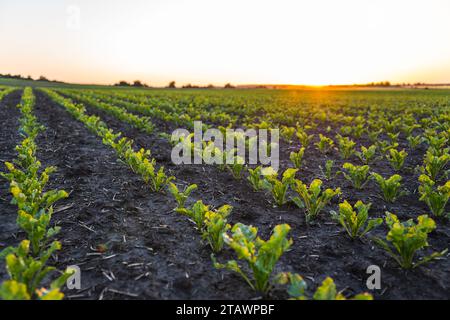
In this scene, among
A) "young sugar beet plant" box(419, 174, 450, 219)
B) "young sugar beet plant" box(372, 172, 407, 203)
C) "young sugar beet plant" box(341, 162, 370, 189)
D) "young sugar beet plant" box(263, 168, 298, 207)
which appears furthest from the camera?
"young sugar beet plant" box(341, 162, 370, 189)

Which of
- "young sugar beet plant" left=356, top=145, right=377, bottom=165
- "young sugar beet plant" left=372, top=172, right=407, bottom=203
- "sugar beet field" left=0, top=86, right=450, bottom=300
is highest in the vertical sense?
"young sugar beet plant" left=356, top=145, right=377, bottom=165

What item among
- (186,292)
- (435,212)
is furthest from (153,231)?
(435,212)

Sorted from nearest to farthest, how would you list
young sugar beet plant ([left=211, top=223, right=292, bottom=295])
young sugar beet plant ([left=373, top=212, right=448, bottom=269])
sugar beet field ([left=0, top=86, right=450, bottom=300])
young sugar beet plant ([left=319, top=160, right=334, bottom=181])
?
1. young sugar beet plant ([left=211, top=223, right=292, bottom=295])
2. sugar beet field ([left=0, top=86, right=450, bottom=300])
3. young sugar beet plant ([left=373, top=212, right=448, bottom=269])
4. young sugar beet plant ([left=319, top=160, right=334, bottom=181])

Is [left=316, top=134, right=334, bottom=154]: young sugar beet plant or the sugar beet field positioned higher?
[left=316, top=134, right=334, bottom=154]: young sugar beet plant

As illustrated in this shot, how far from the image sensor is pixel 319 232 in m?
3.97

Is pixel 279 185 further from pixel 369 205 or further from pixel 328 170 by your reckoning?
pixel 328 170

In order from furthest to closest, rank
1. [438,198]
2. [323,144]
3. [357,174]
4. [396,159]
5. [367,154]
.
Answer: [323,144]
[367,154]
[396,159]
[357,174]
[438,198]

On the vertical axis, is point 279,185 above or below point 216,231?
above

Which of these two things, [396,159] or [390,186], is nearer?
[390,186]

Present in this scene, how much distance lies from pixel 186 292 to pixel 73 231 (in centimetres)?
180

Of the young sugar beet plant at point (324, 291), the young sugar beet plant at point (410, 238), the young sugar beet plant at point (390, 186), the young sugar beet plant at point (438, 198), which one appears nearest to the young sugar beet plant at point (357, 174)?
the young sugar beet plant at point (390, 186)

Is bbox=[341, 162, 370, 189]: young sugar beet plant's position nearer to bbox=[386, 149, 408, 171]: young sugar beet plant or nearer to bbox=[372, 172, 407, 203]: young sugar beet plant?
bbox=[372, 172, 407, 203]: young sugar beet plant

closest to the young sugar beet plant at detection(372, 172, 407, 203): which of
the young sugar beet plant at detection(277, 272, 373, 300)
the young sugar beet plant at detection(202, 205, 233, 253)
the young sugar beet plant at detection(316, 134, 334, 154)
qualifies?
the young sugar beet plant at detection(202, 205, 233, 253)

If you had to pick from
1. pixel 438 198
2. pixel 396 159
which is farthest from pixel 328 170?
pixel 438 198
